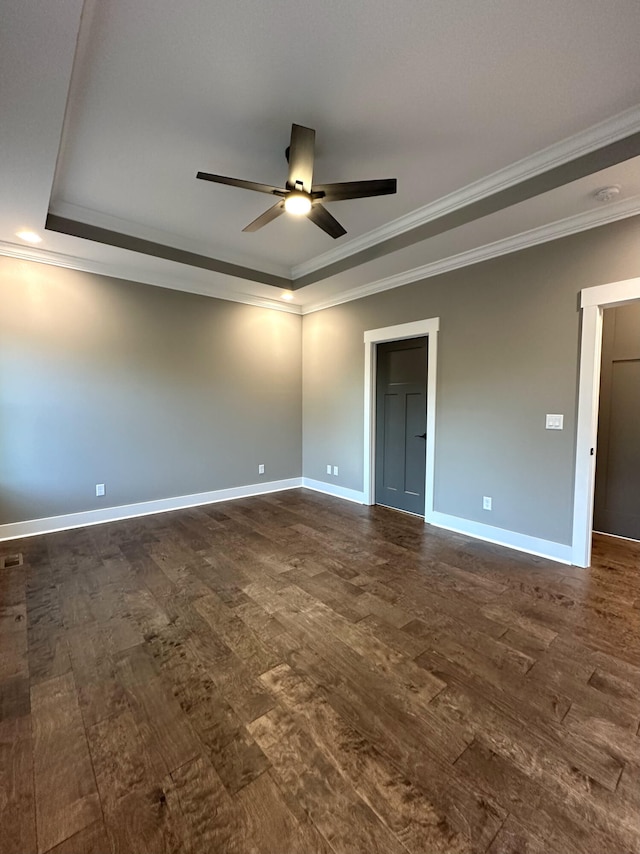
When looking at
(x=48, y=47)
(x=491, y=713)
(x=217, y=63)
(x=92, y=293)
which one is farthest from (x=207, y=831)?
(x=92, y=293)

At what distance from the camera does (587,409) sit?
2.90 m

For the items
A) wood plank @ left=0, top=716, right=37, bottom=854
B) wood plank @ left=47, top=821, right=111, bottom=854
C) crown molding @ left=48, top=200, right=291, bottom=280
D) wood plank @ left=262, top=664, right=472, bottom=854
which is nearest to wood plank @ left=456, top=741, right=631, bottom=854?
wood plank @ left=262, top=664, right=472, bottom=854

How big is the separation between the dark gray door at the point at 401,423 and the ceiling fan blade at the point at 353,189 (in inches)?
86.9

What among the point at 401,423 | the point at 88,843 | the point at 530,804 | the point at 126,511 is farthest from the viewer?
the point at 401,423

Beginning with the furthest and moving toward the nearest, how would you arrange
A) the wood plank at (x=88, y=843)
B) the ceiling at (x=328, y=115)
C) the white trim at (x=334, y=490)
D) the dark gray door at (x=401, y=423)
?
the white trim at (x=334, y=490) → the dark gray door at (x=401, y=423) → the ceiling at (x=328, y=115) → the wood plank at (x=88, y=843)

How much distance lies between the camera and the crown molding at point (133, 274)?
11.4 feet

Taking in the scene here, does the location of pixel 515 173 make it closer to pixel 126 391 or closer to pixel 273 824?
pixel 273 824

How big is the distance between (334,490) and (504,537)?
2.38 metres

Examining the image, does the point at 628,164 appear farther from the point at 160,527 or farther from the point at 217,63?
→ the point at 160,527

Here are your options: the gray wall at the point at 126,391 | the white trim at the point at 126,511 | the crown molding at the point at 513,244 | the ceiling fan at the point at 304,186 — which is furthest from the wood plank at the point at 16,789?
the crown molding at the point at 513,244

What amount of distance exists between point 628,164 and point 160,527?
4.76 m

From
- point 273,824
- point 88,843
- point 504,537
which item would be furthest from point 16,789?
point 504,537

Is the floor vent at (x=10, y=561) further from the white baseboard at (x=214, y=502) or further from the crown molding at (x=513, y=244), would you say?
the crown molding at (x=513, y=244)

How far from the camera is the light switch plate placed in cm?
307
